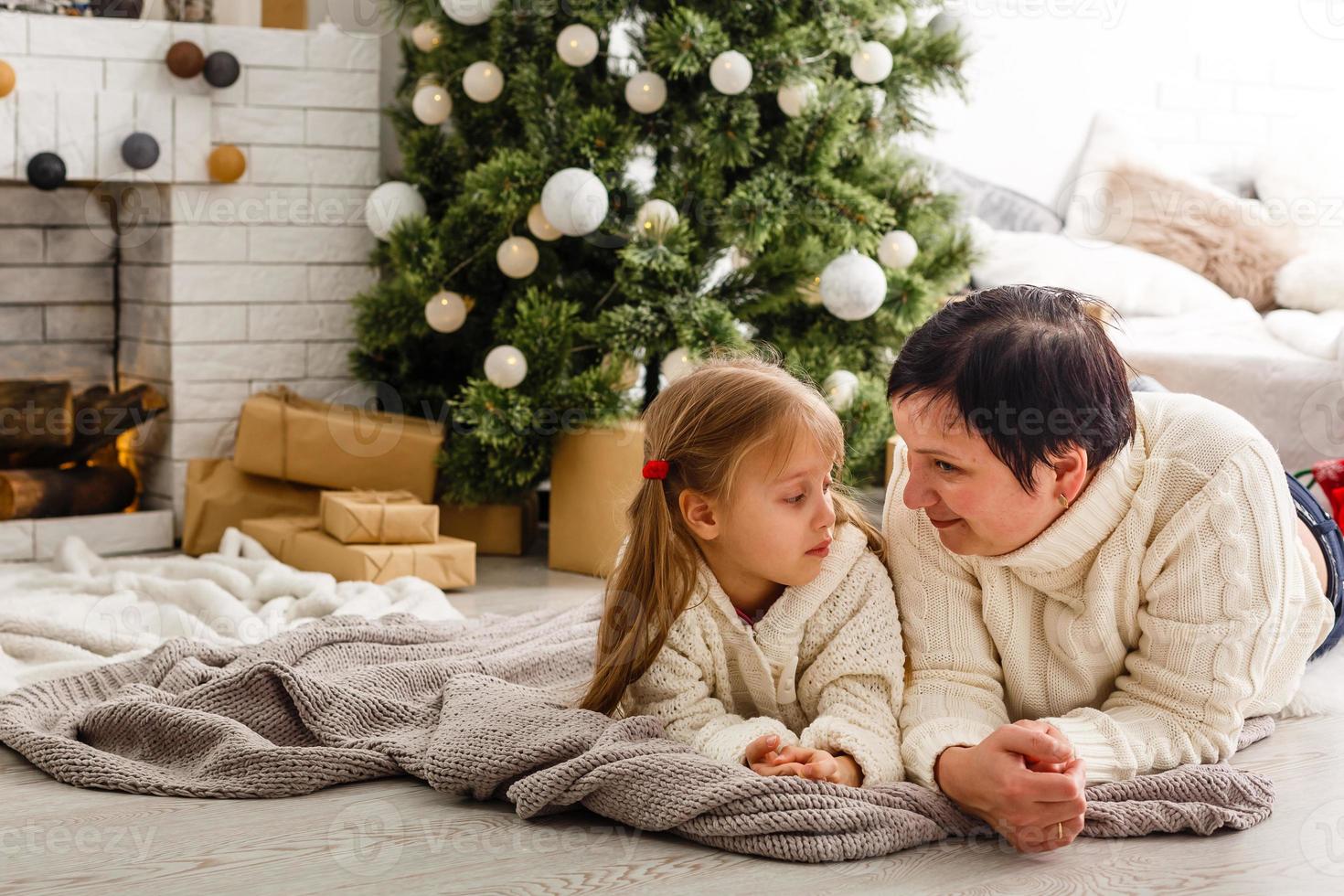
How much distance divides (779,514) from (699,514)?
0.09 metres

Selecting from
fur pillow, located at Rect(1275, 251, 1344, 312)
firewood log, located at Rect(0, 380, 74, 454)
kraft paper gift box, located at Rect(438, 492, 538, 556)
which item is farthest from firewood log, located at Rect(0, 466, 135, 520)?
fur pillow, located at Rect(1275, 251, 1344, 312)

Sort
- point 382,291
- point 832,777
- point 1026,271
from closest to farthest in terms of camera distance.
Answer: point 832,777, point 382,291, point 1026,271

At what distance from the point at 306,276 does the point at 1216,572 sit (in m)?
2.15

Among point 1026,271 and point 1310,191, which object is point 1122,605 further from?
point 1310,191

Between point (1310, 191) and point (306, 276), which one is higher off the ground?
point (1310, 191)

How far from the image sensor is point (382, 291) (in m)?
2.84

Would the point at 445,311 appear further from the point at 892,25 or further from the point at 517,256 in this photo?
the point at 892,25

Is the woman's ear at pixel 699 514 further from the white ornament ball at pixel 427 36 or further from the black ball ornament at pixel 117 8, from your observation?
the black ball ornament at pixel 117 8

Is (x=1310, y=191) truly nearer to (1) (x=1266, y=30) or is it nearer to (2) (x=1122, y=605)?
(1) (x=1266, y=30)

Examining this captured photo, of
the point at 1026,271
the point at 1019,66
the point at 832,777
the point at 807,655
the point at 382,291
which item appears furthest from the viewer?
the point at 1019,66

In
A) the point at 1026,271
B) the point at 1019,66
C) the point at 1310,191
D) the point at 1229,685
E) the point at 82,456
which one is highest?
the point at 1019,66

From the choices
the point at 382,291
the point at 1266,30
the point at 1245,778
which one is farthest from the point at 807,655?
the point at 1266,30

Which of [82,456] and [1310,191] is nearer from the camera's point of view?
[82,456]

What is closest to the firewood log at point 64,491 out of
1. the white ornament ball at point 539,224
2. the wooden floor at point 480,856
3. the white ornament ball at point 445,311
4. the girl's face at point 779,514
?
the white ornament ball at point 445,311
